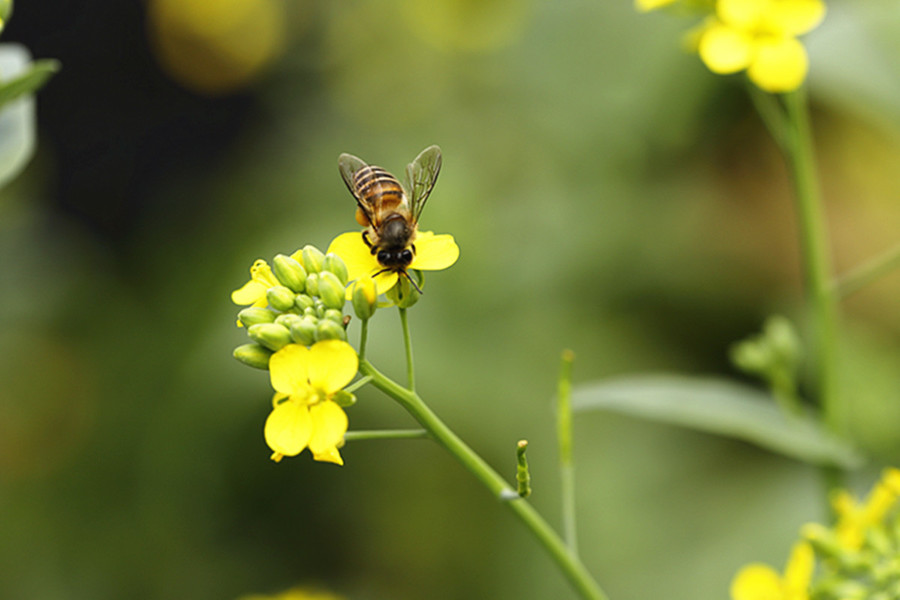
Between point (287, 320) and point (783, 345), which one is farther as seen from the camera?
point (783, 345)

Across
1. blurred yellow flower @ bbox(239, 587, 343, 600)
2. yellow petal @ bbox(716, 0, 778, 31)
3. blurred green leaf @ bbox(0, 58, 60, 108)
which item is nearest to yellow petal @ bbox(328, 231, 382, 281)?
blurred green leaf @ bbox(0, 58, 60, 108)

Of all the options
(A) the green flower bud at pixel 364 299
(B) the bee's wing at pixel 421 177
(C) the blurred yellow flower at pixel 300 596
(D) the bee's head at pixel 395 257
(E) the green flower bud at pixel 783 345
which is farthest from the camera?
(C) the blurred yellow flower at pixel 300 596

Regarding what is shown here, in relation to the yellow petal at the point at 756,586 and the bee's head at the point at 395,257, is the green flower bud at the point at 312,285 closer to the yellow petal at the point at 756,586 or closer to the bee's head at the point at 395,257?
the bee's head at the point at 395,257

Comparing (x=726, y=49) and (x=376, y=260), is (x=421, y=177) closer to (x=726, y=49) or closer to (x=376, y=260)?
(x=376, y=260)

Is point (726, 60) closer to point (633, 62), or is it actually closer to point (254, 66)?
point (633, 62)

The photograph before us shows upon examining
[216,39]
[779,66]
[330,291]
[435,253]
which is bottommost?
[330,291]

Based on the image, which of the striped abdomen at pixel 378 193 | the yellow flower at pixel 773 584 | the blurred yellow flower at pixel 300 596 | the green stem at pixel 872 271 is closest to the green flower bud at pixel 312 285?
the striped abdomen at pixel 378 193

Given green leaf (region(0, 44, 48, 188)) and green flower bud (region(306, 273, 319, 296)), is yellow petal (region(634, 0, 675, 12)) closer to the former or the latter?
green flower bud (region(306, 273, 319, 296))

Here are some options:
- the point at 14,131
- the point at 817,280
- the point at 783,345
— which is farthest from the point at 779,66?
the point at 14,131
